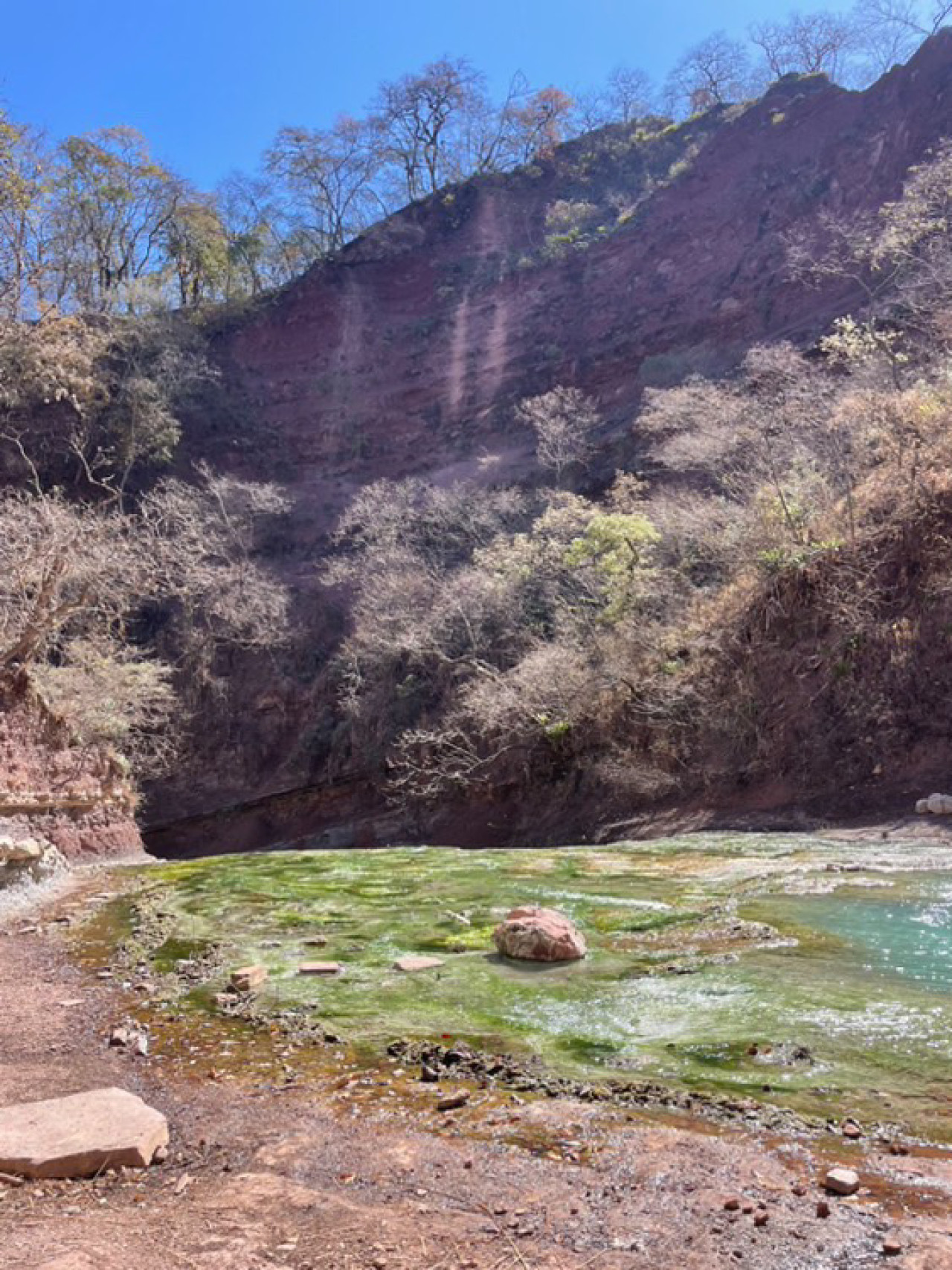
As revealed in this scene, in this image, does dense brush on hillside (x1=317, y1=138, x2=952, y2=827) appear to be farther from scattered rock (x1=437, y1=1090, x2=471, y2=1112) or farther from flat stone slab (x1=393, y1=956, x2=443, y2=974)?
scattered rock (x1=437, y1=1090, x2=471, y2=1112)

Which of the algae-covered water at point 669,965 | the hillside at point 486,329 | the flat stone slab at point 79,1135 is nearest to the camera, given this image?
the flat stone slab at point 79,1135

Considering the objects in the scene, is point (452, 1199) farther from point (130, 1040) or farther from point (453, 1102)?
point (130, 1040)

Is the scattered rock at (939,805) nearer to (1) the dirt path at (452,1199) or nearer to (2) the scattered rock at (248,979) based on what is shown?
(2) the scattered rock at (248,979)

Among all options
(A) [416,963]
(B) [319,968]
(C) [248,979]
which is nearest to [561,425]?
(A) [416,963]

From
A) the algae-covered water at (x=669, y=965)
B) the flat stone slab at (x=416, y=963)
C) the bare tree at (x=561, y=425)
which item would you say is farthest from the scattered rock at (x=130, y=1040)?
the bare tree at (x=561, y=425)

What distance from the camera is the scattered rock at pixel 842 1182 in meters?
3.46

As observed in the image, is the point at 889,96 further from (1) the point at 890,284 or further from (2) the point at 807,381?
(2) the point at 807,381

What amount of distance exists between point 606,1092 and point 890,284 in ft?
111

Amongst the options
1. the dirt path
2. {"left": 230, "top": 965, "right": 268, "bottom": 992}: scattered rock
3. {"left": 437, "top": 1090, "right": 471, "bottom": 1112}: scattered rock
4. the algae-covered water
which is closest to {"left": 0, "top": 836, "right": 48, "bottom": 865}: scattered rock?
the algae-covered water

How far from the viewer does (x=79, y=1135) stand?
3.86 m

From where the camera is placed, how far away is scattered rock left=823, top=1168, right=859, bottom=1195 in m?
3.46

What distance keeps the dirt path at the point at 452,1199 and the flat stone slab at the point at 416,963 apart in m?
2.49

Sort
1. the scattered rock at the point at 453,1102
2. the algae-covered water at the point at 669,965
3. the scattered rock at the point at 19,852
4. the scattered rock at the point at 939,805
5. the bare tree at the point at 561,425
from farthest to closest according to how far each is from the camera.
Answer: the bare tree at the point at 561,425 → the scattered rock at the point at 939,805 → the scattered rock at the point at 19,852 → the algae-covered water at the point at 669,965 → the scattered rock at the point at 453,1102

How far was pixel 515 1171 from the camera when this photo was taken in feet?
12.3
